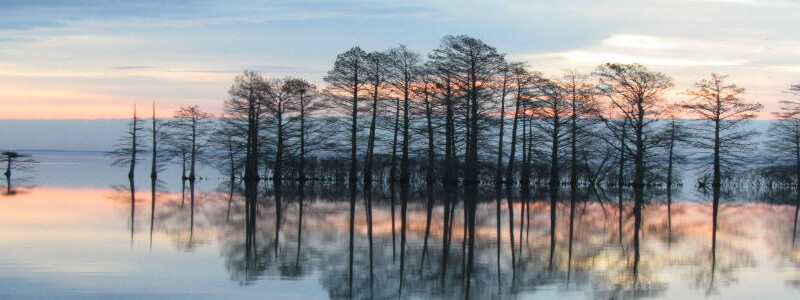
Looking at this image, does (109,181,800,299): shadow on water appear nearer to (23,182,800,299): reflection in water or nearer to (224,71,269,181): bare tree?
(23,182,800,299): reflection in water

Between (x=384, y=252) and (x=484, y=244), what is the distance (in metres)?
2.58

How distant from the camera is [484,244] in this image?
58.8 feet

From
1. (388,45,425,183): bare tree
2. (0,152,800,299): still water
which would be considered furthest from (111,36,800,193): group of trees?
(0,152,800,299): still water

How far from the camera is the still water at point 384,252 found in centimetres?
1213

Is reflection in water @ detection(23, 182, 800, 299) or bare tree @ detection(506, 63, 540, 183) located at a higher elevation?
bare tree @ detection(506, 63, 540, 183)

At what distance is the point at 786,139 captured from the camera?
5184 cm

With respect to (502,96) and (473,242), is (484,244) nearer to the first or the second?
(473,242)

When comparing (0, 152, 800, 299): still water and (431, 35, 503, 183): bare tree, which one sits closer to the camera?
(0, 152, 800, 299): still water

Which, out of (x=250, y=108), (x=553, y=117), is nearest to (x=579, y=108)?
(x=553, y=117)

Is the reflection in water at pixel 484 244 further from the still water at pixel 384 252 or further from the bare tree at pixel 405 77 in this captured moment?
the bare tree at pixel 405 77

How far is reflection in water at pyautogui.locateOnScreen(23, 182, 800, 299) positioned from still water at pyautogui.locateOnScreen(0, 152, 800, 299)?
44mm

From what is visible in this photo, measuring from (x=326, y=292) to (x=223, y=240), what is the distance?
22.8 ft

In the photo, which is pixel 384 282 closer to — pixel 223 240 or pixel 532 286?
pixel 532 286

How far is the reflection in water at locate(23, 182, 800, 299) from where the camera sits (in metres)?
12.9
